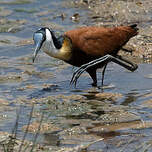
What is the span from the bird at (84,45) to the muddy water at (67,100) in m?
0.34

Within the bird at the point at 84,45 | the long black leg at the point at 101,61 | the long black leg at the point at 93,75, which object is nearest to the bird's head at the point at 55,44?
the bird at the point at 84,45

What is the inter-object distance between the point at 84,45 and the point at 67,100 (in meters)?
0.82

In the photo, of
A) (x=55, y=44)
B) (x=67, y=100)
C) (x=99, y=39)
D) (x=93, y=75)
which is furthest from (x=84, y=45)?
(x=67, y=100)

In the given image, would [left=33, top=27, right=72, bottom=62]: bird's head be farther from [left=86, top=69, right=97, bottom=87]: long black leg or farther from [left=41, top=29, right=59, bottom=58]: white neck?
[left=86, top=69, right=97, bottom=87]: long black leg

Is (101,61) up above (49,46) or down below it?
below

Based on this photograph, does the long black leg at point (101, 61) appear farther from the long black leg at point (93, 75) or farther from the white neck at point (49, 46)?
the white neck at point (49, 46)

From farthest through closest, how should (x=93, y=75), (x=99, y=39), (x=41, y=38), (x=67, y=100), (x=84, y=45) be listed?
1. (x=93, y=75)
2. (x=99, y=39)
3. (x=84, y=45)
4. (x=41, y=38)
5. (x=67, y=100)

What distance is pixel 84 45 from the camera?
7875 millimetres

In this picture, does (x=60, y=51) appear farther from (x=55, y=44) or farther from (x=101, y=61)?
(x=101, y=61)

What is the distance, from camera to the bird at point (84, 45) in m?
7.88

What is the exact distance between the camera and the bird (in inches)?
310

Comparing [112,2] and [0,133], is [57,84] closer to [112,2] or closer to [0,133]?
[0,133]

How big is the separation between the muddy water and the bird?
34 centimetres

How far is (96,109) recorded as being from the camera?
7051mm
